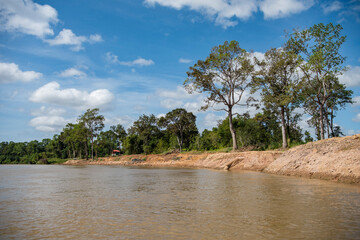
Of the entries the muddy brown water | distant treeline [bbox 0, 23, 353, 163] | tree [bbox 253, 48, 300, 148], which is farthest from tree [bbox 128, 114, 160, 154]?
the muddy brown water

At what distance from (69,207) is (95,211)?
1.04 m

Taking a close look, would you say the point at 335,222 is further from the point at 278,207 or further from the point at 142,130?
the point at 142,130

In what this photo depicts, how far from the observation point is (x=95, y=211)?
18.8 ft

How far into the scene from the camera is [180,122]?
5766 cm

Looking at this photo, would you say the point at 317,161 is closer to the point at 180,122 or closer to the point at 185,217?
the point at 185,217

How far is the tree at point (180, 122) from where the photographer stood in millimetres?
57562

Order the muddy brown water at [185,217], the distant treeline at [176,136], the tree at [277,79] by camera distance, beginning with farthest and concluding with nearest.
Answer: the distant treeline at [176,136]
the tree at [277,79]
the muddy brown water at [185,217]

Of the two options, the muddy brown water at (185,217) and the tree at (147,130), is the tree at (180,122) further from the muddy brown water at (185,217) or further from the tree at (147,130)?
the muddy brown water at (185,217)

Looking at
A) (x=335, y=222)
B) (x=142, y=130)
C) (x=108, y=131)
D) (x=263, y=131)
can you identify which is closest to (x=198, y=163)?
(x=263, y=131)

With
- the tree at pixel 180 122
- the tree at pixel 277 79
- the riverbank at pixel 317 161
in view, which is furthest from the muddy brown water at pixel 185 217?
the tree at pixel 180 122

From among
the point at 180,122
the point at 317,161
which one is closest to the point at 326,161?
the point at 317,161

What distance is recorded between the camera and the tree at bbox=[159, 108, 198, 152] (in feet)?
189

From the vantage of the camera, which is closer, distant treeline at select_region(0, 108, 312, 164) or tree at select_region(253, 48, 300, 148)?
tree at select_region(253, 48, 300, 148)

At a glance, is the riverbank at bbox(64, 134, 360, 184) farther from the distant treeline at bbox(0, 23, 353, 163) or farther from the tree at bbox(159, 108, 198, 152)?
the tree at bbox(159, 108, 198, 152)
